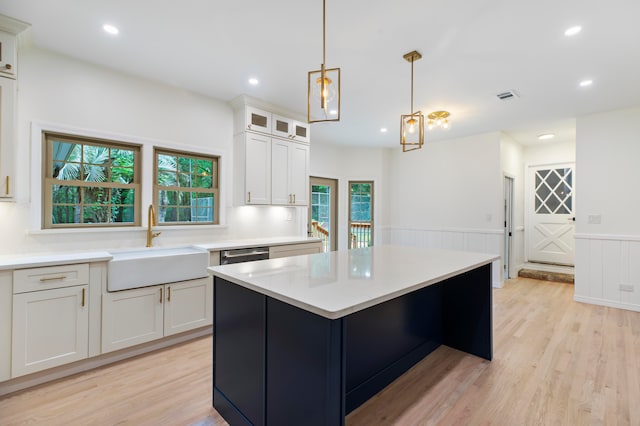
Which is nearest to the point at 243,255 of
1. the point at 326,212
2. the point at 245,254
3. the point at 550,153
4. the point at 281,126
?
the point at 245,254

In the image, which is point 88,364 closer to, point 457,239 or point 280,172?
point 280,172

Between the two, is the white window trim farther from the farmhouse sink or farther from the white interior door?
the white interior door

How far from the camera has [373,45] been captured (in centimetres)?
251

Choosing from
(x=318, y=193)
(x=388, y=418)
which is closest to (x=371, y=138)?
(x=318, y=193)

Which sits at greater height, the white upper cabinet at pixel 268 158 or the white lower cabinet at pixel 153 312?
the white upper cabinet at pixel 268 158

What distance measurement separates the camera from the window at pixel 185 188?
3373mm

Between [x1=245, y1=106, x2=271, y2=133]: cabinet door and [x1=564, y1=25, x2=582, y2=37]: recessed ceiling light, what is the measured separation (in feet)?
10.1

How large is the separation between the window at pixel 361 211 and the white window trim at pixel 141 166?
3227mm

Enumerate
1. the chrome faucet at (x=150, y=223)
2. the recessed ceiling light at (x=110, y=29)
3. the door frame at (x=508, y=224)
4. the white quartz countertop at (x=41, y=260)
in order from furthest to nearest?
the door frame at (x=508, y=224), the chrome faucet at (x=150, y=223), the recessed ceiling light at (x=110, y=29), the white quartz countertop at (x=41, y=260)

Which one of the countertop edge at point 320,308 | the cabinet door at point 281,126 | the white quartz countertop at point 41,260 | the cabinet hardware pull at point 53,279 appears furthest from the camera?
the cabinet door at point 281,126

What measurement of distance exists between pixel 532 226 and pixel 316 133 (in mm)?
4886

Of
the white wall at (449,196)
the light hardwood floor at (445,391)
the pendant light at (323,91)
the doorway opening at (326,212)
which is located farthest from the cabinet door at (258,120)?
the white wall at (449,196)

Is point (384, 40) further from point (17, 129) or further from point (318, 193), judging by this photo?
point (318, 193)

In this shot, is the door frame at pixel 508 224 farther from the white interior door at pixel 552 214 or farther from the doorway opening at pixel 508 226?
the white interior door at pixel 552 214
